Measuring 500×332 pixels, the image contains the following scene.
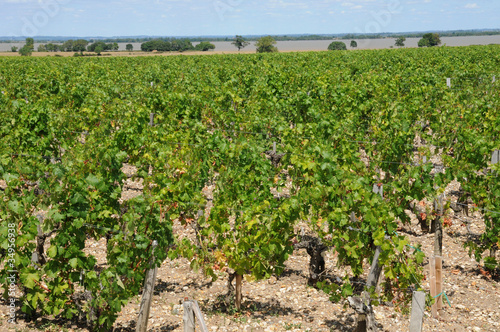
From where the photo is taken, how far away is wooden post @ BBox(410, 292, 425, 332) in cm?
478

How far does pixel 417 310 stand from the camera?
4.85m

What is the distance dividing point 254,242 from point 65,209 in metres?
2.18

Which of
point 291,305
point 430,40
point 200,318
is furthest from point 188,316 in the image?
point 430,40

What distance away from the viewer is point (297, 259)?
25.7 ft

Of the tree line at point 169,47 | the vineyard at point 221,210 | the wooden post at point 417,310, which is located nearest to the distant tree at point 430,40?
the tree line at point 169,47

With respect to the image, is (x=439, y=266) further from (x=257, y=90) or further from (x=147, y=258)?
(x=257, y=90)

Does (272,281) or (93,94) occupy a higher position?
(93,94)

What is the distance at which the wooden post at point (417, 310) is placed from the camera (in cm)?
478

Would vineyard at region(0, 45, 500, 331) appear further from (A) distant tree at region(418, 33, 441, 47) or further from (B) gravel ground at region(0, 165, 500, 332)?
(A) distant tree at region(418, 33, 441, 47)

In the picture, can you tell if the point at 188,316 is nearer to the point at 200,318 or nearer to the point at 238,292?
the point at 200,318

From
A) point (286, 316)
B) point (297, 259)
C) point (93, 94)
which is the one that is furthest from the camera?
point (93, 94)

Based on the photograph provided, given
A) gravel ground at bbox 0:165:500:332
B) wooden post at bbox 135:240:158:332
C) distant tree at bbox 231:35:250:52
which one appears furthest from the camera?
distant tree at bbox 231:35:250:52

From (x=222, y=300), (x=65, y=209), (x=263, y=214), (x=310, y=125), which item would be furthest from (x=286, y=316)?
(x=310, y=125)

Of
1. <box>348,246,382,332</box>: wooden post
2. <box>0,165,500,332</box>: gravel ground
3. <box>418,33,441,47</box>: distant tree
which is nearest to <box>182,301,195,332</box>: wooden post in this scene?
<box>0,165,500,332</box>: gravel ground
